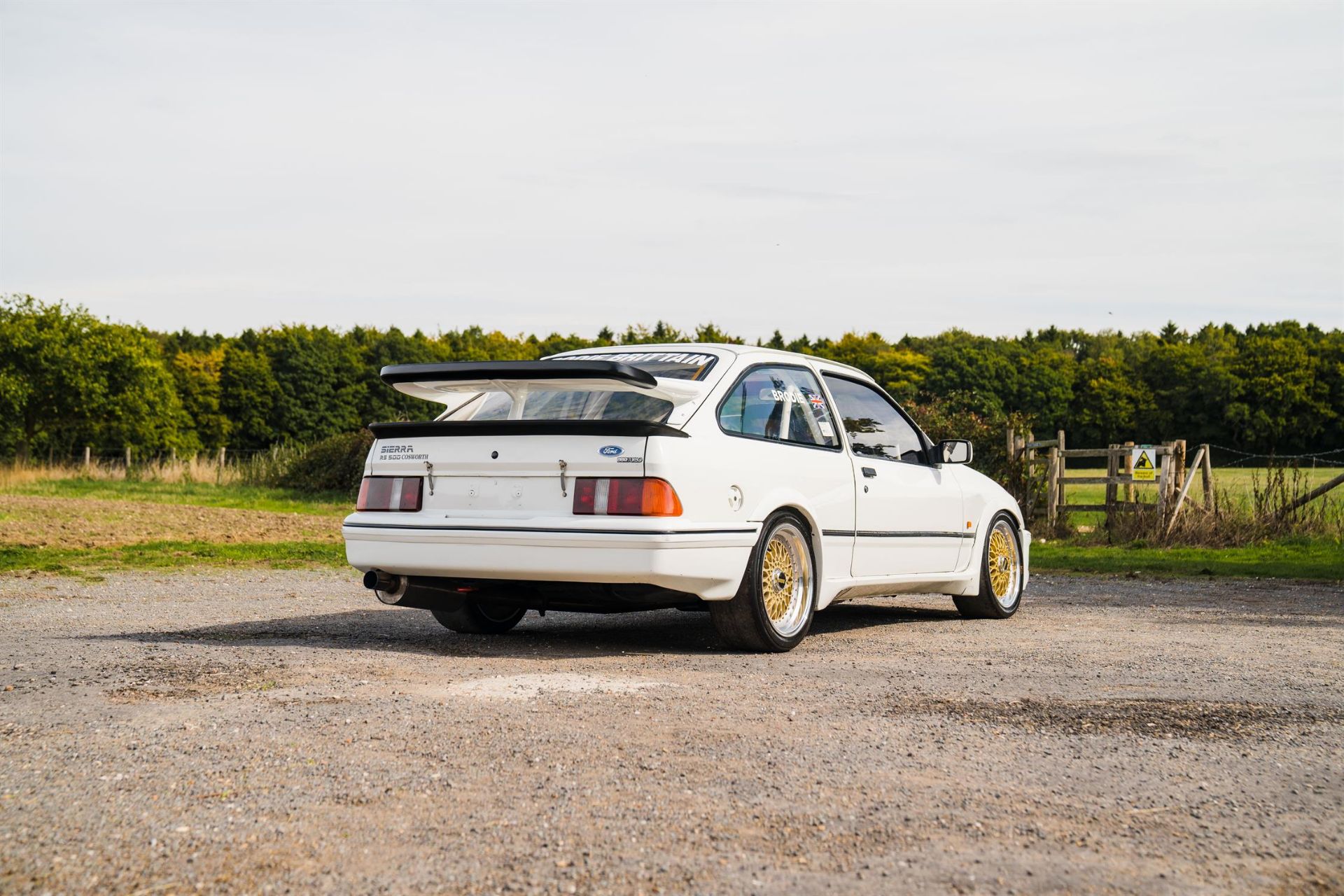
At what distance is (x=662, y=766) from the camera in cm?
427

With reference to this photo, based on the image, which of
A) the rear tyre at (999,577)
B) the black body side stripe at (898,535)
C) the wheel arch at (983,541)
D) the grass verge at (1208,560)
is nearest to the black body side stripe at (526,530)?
the black body side stripe at (898,535)

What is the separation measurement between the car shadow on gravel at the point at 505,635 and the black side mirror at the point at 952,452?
1222mm

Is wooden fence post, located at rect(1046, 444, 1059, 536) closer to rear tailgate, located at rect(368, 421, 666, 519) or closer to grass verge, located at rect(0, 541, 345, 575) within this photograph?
grass verge, located at rect(0, 541, 345, 575)

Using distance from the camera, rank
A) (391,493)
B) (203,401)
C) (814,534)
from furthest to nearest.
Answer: (203,401)
(814,534)
(391,493)

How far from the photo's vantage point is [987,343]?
77438mm

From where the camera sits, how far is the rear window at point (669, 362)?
739 centimetres

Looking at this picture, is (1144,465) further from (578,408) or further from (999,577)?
(578,408)

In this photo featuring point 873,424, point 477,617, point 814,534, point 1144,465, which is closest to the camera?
point 814,534

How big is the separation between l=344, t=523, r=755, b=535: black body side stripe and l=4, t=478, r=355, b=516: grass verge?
19.8 meters

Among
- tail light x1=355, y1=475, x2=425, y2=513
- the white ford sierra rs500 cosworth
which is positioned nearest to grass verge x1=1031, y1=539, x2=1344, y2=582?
the white ford sierra rs500 cosworth

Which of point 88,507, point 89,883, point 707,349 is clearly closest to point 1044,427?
point 88,507

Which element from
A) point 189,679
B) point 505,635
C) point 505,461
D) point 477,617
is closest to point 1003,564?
point 505,635

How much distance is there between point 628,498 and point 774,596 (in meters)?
1.15

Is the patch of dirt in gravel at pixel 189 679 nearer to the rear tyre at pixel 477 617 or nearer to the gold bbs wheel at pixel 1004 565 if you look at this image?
the rear tyre at pixel 477 617
